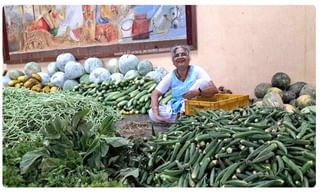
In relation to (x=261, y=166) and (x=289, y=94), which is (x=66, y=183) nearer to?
(x=261, y=166)

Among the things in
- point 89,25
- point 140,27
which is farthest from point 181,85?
point 89,25

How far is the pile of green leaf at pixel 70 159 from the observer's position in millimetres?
2352

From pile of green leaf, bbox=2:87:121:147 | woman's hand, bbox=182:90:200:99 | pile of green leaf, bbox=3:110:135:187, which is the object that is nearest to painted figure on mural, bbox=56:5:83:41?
pile of green leaf, bbox=2:87:121:147

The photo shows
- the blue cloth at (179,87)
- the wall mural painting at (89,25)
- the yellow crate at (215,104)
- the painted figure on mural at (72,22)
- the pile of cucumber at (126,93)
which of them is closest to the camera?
the yellow crate at (215,104)

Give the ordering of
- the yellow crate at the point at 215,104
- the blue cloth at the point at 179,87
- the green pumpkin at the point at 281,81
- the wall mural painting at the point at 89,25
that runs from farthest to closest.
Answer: the wall mural painting at the point at 89,25, the green pumpkin at the point at 281,81, the blue cloth at the point at 179,87, the yellow crate at the point at 215,104

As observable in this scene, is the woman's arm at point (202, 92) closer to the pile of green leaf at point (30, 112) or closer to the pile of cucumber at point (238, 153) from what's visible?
the pile of green leaf at point (30, 112)

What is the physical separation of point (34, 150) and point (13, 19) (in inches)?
248

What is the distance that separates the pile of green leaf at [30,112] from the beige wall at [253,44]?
274 cm

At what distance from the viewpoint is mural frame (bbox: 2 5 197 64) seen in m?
6.72

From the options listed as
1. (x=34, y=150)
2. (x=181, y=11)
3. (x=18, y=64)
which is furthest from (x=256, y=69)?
(x=18, y=64)

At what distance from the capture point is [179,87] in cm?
442

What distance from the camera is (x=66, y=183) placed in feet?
7.69

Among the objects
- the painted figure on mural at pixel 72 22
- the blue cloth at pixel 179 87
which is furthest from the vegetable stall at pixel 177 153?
the painted figure on mural at pixel 72 22

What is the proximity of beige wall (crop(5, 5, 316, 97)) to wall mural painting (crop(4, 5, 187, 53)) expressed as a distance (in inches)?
20.8
